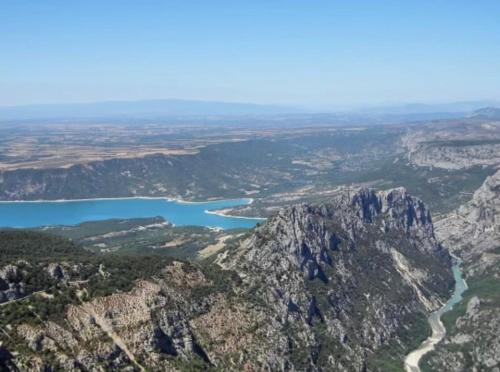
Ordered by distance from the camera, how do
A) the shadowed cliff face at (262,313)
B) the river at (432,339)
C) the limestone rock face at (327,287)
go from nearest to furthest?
the shadowed cliff face at (262,313)
the limestone rock face at (327,287)
the river at (432,339)

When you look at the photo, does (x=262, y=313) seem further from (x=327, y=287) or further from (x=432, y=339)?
(x=432, y=339)

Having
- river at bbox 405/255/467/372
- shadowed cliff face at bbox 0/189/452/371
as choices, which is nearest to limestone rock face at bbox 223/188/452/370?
shadowed cliff face at bbox 0/189/452/371

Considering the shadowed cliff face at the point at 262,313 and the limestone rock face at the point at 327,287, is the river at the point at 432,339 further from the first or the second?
the limestone rock face at the point at 327,287

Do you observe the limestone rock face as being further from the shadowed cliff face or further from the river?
the river

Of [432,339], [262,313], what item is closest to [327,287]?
[432,339]

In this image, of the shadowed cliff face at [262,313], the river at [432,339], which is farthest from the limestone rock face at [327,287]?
the river at [432,339]

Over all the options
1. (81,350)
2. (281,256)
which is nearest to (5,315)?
(81,350)

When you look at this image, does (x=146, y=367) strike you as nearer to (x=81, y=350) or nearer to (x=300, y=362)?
(x=81, y=350)

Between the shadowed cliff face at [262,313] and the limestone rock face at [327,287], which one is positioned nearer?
the shadowed cliff face at [262,313]
